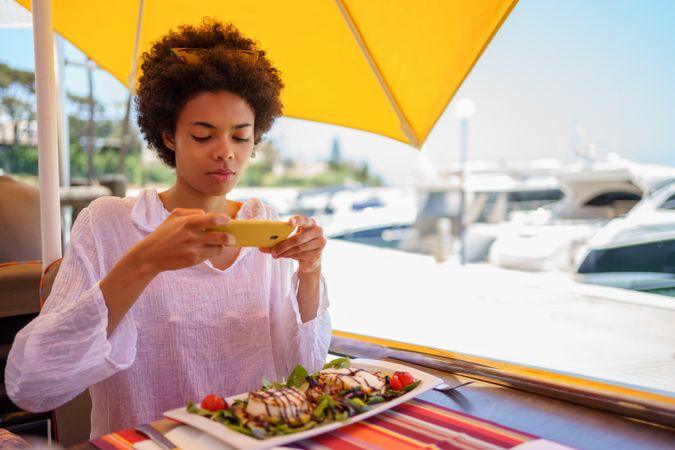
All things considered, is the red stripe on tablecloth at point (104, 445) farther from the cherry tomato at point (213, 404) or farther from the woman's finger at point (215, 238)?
the woman's finger at point (215, 238)

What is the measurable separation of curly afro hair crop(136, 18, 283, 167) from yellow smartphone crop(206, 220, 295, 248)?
483 millimetres

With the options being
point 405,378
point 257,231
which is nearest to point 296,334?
point 405,378

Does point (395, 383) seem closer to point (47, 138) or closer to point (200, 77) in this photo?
point (200, 77)

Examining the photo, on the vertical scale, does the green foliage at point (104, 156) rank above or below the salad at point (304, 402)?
above

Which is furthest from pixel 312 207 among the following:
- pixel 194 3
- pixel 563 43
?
pixel 194 3

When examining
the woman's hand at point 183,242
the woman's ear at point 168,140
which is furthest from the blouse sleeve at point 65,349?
the woman's ear at point 168,140

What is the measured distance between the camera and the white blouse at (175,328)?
1.13 metres

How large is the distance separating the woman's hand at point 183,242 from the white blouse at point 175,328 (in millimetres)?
197

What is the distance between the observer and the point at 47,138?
155cm

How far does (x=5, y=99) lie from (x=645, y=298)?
10.4 meters

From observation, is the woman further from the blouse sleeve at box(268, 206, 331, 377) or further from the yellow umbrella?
the yellow umbrella

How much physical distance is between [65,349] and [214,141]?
521 millimetres

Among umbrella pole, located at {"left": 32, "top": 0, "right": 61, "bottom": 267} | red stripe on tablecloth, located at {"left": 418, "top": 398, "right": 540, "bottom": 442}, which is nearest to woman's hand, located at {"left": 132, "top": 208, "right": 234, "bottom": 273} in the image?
red stripe on tablecloth, located at {"left": 418, "top": 398, "right": 540, "bottom": 442}

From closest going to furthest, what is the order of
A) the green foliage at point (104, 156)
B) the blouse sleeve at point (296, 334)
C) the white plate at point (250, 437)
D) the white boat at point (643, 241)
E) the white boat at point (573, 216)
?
the white plate at point (250, 437) < the blouse sleeve at point (296, 334) < the white boat at point (643, 241) < the green foliage at point (104, 156) < the white boat at point (573, 216)
